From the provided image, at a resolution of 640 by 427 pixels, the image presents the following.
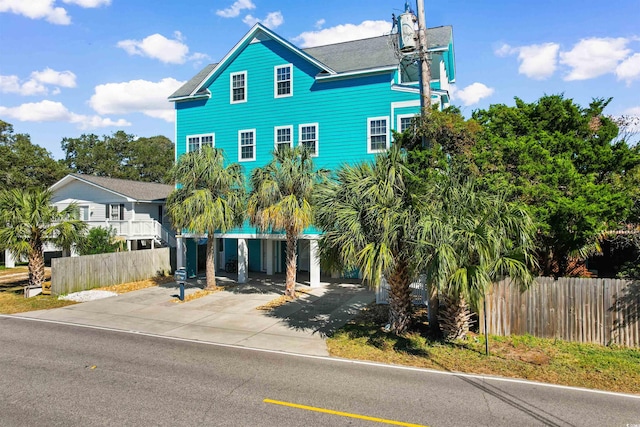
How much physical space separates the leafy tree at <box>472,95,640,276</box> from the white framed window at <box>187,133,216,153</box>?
49.1ft

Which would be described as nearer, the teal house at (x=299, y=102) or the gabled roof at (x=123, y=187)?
the teal house at (x=299, y=102)

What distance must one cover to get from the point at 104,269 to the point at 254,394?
16.3m

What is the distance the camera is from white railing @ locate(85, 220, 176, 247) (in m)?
26.6

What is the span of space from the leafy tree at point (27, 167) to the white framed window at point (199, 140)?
2205 centimetres

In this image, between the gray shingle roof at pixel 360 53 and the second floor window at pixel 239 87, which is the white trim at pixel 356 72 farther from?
the second floor window at pixel 239 87

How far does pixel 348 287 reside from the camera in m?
20.7

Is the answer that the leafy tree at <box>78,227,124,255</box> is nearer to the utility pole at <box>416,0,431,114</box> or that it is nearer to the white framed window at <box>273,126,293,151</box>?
the white framed window at <box>273,126,293,151</box>

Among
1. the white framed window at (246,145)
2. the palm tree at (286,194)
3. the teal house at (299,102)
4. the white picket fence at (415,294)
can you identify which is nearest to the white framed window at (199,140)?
the teal house at (299,102)

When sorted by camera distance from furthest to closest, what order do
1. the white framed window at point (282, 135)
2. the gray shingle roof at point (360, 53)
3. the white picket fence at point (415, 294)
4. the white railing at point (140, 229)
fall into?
the white railing at point (140, 229) < the white framed window at point (282, 135) < the gray shingle roof at point (360, 53) < the white picket fence at point (415, 294)

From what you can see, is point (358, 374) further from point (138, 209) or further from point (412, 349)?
point (138, 209)

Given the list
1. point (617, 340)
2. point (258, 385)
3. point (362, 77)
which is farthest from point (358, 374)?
point (362, 77)

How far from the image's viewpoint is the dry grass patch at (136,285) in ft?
67.1

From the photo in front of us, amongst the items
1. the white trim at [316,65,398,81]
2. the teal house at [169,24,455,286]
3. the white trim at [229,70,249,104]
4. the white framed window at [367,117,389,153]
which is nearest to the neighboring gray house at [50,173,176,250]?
the teal house at [169,24,455,286]

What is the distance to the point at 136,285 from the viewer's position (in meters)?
21.8
